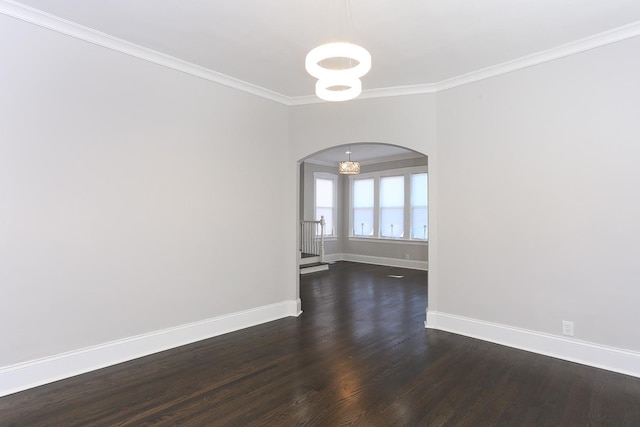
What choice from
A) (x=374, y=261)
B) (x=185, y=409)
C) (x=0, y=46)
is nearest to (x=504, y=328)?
(x=185, y=409)

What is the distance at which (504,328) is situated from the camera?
3691 millimetres

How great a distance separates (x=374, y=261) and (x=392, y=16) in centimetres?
738

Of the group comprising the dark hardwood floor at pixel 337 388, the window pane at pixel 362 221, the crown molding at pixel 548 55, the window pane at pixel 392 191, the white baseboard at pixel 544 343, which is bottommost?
the dark hardwood floor at pixel 337 388

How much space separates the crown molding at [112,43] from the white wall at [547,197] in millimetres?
2549

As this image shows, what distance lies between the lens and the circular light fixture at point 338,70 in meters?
2.08

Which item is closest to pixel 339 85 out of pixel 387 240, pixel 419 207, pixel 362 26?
pixel 362 26

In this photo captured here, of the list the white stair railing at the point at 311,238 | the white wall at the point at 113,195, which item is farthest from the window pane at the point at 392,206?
the white wall at the point at 113,195

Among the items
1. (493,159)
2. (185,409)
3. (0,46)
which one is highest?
(0,46)

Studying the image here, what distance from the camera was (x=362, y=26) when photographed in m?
2.93

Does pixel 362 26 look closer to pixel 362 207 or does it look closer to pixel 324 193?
pixel 324 193

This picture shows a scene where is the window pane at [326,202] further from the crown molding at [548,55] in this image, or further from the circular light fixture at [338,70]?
the circular light fixture at [338,70]

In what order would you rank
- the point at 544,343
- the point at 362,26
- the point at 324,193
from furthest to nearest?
1. the point at 324,193
2. the point at 544,343
3. the point at 362,26

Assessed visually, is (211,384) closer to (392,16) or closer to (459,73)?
(392,16)

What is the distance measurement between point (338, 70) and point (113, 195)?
230 centimetres
